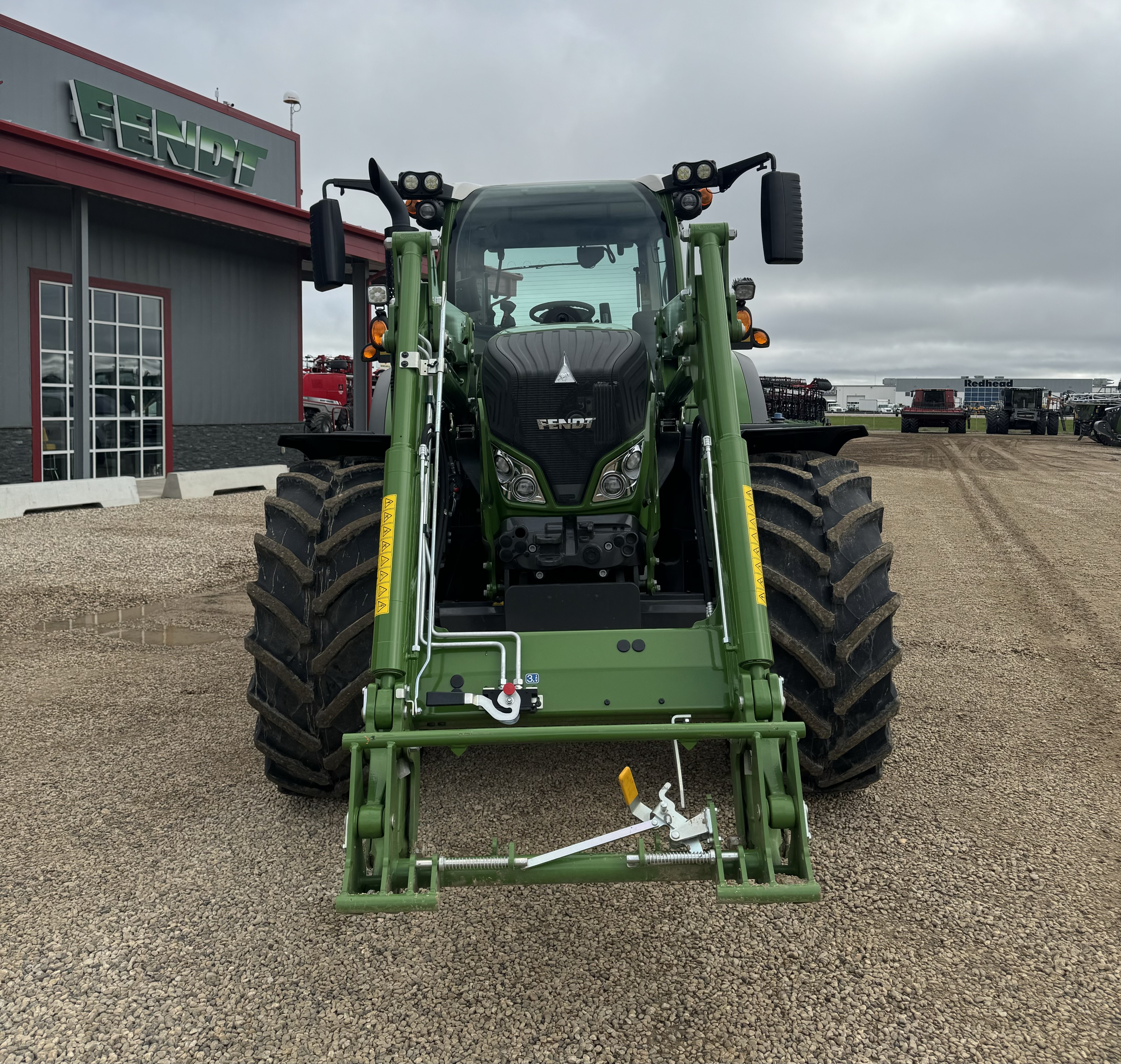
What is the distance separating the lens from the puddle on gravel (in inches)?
247

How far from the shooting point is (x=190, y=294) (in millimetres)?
15727

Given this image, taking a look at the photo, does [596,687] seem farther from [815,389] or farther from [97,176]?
[815,389]

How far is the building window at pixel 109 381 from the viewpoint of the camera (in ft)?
44.2

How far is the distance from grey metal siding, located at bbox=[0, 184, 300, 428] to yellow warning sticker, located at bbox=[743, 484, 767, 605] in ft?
42.2

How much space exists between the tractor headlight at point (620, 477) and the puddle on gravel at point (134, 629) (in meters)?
3.88

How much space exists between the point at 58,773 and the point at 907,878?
3.34 m

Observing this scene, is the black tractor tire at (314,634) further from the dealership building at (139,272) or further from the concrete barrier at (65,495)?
the dealership building at (139,272)

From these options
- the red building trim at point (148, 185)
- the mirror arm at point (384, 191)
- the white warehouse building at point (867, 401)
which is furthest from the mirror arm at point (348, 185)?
the white warehouse building at point (867, 401)

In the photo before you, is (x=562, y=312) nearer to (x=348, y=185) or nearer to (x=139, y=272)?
(x=348, y=185)

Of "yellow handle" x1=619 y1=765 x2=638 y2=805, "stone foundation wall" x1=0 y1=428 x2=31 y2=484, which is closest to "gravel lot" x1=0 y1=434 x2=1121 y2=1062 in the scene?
"yellow handle" x1=619 y1=765 x2=638 y2=805

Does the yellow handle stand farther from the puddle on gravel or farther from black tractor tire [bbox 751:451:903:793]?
the puddle on gravel

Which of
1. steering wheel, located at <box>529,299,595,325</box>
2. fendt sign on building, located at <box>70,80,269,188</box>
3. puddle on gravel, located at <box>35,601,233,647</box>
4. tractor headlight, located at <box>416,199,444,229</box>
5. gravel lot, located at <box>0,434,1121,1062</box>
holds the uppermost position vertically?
fendt sign on building, located at <box>70,80,269,188</box>

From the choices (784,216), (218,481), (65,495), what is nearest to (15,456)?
(65,495)

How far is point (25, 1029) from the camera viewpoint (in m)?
2.34
